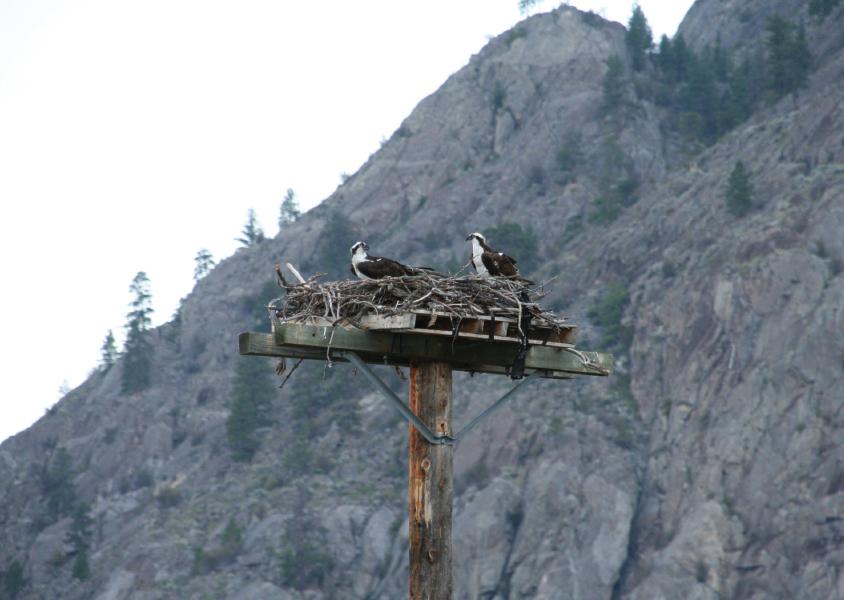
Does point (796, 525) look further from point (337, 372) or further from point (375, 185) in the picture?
point (375, 185)

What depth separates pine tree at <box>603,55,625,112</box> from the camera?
293 feet

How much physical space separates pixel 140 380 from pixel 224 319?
6.94 metres

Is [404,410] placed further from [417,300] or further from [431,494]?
[417,300]

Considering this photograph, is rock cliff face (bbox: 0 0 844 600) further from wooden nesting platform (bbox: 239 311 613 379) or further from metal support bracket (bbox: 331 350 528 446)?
metal support bracket (bbox: 331 350 528 446)

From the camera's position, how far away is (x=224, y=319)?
283ft

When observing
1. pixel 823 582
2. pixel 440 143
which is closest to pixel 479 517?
pixel 823 582

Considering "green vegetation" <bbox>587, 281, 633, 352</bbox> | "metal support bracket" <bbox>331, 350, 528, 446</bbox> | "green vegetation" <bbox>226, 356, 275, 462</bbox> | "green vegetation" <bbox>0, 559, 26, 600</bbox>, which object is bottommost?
"green vegetation" <bbox>0, 559, 26, 600</bbox>

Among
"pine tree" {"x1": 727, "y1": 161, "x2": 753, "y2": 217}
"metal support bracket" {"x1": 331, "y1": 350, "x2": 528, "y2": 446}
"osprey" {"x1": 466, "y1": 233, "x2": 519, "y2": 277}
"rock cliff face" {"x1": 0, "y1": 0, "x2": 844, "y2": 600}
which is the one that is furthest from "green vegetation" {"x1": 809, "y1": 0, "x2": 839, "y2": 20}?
"metal support bracket" {"x1": 331, "y1": 350, "x2": 528, "y2": 446}

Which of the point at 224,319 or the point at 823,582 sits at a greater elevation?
the point at 224,319

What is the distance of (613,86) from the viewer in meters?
89.6

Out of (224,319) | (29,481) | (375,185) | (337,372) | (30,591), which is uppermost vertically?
(375,185)

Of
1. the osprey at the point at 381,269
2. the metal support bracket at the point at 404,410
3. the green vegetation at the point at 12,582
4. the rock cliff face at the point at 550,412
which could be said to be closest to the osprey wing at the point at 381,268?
the osprey at the point at 381,269

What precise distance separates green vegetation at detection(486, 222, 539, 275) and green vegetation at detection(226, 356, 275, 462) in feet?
50.4

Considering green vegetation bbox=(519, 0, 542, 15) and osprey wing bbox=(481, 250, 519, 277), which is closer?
osprey wing bbox=(481, 250, 519, 277)
